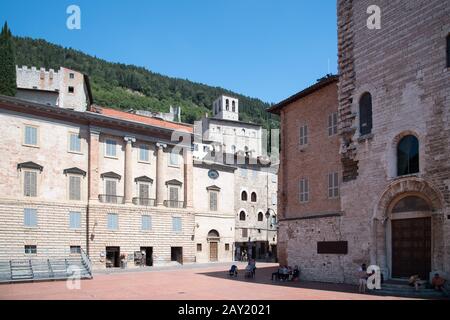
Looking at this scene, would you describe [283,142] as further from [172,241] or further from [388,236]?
[172,241]

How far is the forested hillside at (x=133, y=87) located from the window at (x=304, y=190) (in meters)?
94.1

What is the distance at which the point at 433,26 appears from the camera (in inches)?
763

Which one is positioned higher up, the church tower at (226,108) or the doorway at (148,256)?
the church tower at (226,108)

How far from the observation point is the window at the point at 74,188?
4025 cm

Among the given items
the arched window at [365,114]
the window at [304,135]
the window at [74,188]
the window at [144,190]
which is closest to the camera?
the arched window at [365,114]

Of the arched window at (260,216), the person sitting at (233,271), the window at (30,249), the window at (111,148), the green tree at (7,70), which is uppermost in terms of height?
the green tree at (7,70)

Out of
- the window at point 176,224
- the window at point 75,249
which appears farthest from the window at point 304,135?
the window at point 75,249

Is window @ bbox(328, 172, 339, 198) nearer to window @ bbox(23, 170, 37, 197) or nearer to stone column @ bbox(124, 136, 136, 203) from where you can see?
stone column @ bbox(124, 136, 136, 203)

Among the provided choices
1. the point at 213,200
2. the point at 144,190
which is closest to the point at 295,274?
the point at 144,190

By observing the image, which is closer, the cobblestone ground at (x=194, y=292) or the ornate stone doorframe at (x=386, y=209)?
the cobblestone ground at (x=194, y=292)

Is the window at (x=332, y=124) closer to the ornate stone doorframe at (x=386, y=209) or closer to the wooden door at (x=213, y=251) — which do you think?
the ornate stone doorframe at (x=386, y=209)

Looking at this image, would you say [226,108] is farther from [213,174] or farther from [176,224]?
[176,224]

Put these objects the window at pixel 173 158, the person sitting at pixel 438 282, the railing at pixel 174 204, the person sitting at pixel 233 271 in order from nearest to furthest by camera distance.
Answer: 1. the person sitting at pixel 438 282
2. the person sitting at pixel 233 271
3. the railing at pixel 174 204
4. the window at pixel 173 158

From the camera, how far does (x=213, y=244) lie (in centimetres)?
5091
